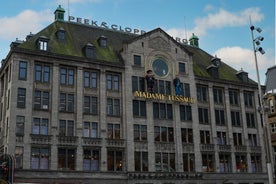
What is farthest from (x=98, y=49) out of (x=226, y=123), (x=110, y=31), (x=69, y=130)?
(x=226, y=123)

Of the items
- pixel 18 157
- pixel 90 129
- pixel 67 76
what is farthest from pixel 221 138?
pixel 18 157

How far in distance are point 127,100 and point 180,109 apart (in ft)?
28.3

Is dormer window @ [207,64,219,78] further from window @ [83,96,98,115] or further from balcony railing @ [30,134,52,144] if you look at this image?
balcony railing @ [30,134,52,144]

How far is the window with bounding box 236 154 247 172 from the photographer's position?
61.3 metres

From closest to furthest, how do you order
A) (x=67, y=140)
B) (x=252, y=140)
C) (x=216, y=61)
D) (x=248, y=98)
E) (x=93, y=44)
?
(x=67, y=140) < (x=93, y=44) < (x=252, y=140) < (x=248, y=98) < (x=216, y=61)

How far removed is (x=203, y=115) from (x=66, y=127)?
2145 centimetres

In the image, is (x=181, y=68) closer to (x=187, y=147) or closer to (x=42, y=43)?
(x=187, y=147)

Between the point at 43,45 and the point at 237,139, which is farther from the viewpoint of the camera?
the point at 237,139

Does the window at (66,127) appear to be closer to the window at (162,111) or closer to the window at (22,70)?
the window at (22,70)

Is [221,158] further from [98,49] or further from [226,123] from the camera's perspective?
[98,49]

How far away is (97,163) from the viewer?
51.3 metres

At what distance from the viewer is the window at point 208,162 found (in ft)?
192

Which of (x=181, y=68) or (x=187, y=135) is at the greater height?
(x=181, y=68)

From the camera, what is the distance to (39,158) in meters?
47.9
